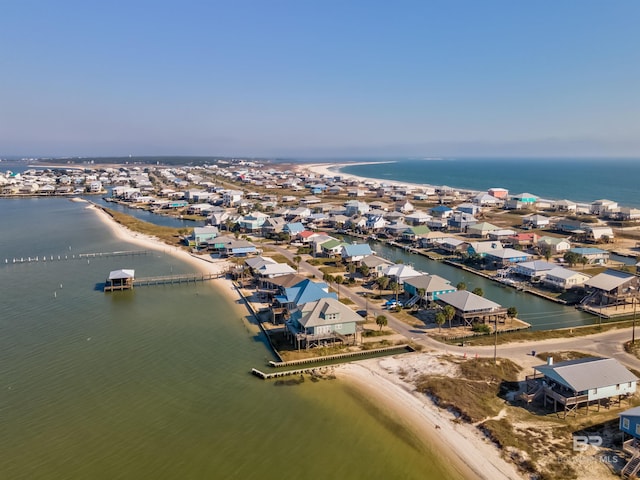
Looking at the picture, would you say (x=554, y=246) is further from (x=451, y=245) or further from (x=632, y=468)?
(x=632, y=468)

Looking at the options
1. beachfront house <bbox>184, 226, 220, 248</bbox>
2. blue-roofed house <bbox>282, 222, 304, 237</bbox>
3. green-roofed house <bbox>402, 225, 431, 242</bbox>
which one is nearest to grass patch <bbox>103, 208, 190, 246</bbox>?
beachfront house <bbox>184, 226, 220, 248</bbox>

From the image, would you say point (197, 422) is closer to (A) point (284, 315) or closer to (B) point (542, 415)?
(A) point (284, 315)

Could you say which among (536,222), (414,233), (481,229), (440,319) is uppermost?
(536,222)

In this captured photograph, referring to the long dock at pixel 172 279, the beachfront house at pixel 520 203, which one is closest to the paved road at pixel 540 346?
the long dock at pixel 172 279

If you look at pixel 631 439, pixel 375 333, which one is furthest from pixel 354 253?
pixel 631 439

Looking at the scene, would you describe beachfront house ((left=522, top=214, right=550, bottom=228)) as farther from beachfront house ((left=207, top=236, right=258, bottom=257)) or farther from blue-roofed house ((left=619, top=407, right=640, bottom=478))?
blue-roofed house ((left=619, top=407, right=640, bottom=478))

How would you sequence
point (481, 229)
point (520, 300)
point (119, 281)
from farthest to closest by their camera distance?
point (481, 229)
point (119, 281)
point (520, 300)
